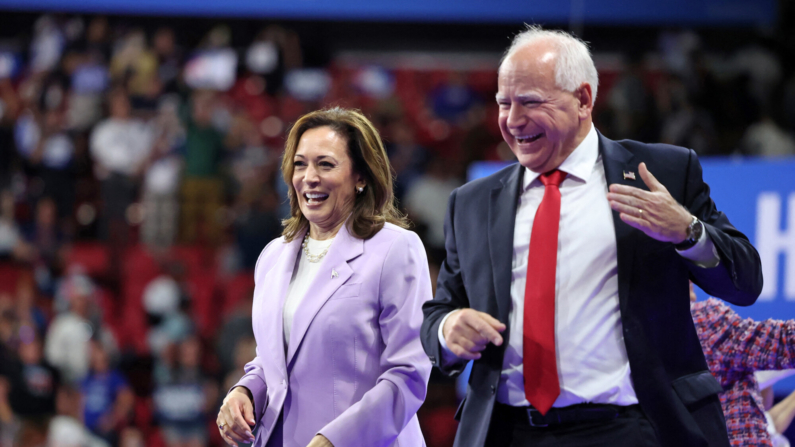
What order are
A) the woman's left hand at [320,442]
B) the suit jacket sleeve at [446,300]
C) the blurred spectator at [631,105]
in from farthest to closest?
the blurred spectator at [631,105], the woman's left hand at [320,442], the suit jacket sleeve at [446,300]

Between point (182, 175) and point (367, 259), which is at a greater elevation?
point (182, 175)

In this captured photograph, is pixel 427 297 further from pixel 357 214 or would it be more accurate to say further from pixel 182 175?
pixel 182 175

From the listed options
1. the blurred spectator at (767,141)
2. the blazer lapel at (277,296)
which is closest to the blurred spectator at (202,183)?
the blurred spectator at (767,141)

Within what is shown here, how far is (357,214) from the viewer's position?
8.26ft

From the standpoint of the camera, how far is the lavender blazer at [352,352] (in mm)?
2285

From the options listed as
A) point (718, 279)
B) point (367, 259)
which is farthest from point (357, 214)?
point (718, 279)

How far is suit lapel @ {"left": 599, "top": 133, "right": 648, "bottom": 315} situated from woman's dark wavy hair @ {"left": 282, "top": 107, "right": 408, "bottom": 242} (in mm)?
689

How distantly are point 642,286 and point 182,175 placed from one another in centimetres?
664

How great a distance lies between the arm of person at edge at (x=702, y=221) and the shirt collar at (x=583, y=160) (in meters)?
0.22

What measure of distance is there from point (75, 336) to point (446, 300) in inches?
222

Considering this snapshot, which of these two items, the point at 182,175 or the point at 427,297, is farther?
the point at 182,175

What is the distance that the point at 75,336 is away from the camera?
6.96m

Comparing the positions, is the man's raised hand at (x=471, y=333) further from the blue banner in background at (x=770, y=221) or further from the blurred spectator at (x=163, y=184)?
the blurred spectator at (x=163, y=184)

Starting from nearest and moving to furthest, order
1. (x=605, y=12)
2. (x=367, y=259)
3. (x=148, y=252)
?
(x=367, y=259)
(x=148, y=252)
(x=605, y=12)
